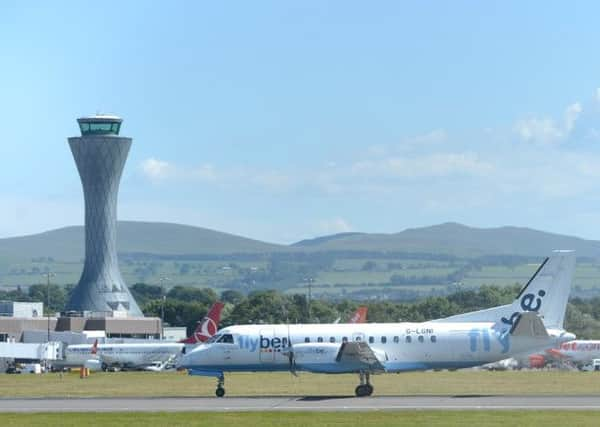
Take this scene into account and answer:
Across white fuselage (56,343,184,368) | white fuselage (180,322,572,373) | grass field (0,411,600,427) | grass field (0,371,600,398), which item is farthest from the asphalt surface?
white fuselage (56,343,184,368)

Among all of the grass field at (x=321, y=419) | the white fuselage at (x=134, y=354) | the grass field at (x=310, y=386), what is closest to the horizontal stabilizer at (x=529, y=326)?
the grass field at (x=310, y=386)

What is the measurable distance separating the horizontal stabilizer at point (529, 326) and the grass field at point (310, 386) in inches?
146

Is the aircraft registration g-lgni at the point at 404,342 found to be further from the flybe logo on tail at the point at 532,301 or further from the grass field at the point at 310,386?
the grass field at the point at 310,386

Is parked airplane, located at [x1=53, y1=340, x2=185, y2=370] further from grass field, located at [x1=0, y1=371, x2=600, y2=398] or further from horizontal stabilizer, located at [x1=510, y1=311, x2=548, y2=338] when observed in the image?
horizontal stabilizer, located at [x1=510, y1=311, x2=548, y2=338]

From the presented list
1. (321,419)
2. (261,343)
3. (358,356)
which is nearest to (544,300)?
(358,356)

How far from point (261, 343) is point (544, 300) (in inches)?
518

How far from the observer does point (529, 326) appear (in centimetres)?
6091

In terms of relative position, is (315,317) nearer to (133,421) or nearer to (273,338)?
(273,338)

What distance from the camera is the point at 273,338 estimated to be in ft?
211

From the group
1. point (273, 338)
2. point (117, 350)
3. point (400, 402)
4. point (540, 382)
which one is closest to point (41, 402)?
point (273, 338)

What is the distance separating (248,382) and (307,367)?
57.5 feet

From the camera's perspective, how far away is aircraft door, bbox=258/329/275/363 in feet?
211

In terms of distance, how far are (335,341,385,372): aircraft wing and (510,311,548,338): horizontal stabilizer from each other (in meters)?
6.35

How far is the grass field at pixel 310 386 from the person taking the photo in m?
67.0
